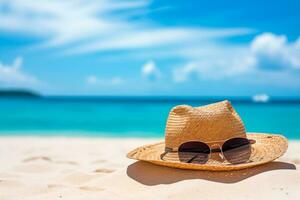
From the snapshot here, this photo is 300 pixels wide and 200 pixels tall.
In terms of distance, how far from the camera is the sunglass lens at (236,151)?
12.6 ft

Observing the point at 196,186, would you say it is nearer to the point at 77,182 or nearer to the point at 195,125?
the point at 195,125

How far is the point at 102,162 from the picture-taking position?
223 inches

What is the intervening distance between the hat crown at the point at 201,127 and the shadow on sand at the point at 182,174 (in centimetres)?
26

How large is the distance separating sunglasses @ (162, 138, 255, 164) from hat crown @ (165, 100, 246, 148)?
0.21 feet

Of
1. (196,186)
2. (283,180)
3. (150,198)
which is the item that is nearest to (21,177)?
(150,198)

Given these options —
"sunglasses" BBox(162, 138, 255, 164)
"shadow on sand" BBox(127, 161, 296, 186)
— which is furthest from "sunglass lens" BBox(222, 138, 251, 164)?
"shadow on sand" BBox(127, 161, 296, 186)

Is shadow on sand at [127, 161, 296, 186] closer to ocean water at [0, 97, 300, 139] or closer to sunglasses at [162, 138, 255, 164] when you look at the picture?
sunglasses at [162, 138, 255, 164]

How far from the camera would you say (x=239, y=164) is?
3.73 meters

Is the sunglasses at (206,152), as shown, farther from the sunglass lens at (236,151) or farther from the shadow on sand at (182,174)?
the shadow on sand at (182,174)

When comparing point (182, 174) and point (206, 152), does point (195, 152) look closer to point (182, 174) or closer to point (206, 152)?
point (206, 152)

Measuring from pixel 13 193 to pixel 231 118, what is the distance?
222cm

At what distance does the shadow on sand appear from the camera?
3.71 m

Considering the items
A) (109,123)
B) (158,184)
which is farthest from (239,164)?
(109,123)

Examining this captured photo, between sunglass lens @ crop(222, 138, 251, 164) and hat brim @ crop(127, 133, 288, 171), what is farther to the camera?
sunglass lens @ crop(222, 138, 251, 164)
